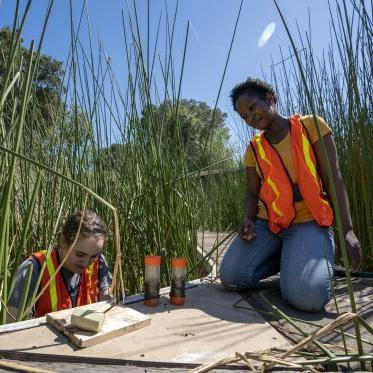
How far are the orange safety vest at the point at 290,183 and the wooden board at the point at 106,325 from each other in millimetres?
746

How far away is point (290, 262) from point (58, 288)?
0.80 metres

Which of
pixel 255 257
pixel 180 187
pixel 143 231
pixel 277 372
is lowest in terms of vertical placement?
pixel 277 372

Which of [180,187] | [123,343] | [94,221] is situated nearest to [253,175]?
[180,187]

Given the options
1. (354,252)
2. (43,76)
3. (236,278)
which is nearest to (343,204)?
(354,252)

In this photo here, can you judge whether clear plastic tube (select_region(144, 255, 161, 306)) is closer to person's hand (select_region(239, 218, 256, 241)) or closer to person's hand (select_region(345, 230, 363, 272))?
person's hand (select_region(239, 218, 256, 241))

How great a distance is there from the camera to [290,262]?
1472mm

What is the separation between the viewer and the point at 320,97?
1909 mm

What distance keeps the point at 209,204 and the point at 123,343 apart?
2774 millimetres

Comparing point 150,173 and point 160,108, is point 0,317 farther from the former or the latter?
point 160,108

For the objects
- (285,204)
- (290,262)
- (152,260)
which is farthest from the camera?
(285,204)

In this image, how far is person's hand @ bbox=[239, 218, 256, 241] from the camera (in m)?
1.67

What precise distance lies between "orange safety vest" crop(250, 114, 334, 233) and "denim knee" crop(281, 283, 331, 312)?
30 cm

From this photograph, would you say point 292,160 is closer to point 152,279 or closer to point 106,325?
point 152,279

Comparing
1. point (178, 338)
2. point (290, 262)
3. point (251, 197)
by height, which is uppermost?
point (251, 197)
